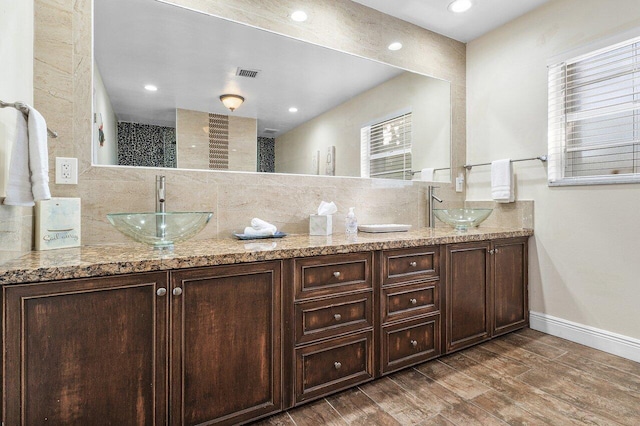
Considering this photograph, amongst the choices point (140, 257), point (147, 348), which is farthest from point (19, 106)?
point (147, 348)

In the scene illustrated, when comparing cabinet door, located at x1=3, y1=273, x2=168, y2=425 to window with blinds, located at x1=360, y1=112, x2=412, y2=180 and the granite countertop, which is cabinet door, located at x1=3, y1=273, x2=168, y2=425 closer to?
the granite countertop

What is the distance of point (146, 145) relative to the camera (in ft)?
6.25

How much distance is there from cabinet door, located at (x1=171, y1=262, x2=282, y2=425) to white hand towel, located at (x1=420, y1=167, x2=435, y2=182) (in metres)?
1.90

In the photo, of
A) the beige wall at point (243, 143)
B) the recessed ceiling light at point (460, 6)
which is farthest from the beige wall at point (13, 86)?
the recessed ceiling light at point (460, 6)

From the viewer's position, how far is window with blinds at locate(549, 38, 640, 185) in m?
2.21

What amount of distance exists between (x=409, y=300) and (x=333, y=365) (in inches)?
23.7

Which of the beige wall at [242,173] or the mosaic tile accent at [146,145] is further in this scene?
the mosaic tile accent at [146,145]

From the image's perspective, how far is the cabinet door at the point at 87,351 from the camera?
1.12 meters

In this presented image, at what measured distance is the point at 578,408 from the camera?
1669 mm

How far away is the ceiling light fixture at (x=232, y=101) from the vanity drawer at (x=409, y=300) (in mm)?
1463

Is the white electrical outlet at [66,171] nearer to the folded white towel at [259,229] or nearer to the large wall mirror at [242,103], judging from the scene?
the large wall mirror at [242,103]

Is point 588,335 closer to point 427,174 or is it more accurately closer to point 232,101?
point 427,174

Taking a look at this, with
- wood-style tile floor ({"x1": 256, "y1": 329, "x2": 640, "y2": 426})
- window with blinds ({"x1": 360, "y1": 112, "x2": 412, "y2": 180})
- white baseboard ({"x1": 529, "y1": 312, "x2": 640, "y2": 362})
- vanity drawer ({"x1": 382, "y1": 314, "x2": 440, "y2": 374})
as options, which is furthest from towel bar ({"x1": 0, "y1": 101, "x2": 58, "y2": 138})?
white baseboard ({"x1": 529, "y1": 312, "x2": 640, "y2": 362})

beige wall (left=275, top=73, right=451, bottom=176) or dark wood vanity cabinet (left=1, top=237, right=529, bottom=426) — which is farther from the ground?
beige wall (left=275, top=73, right=451, bottom=176)
